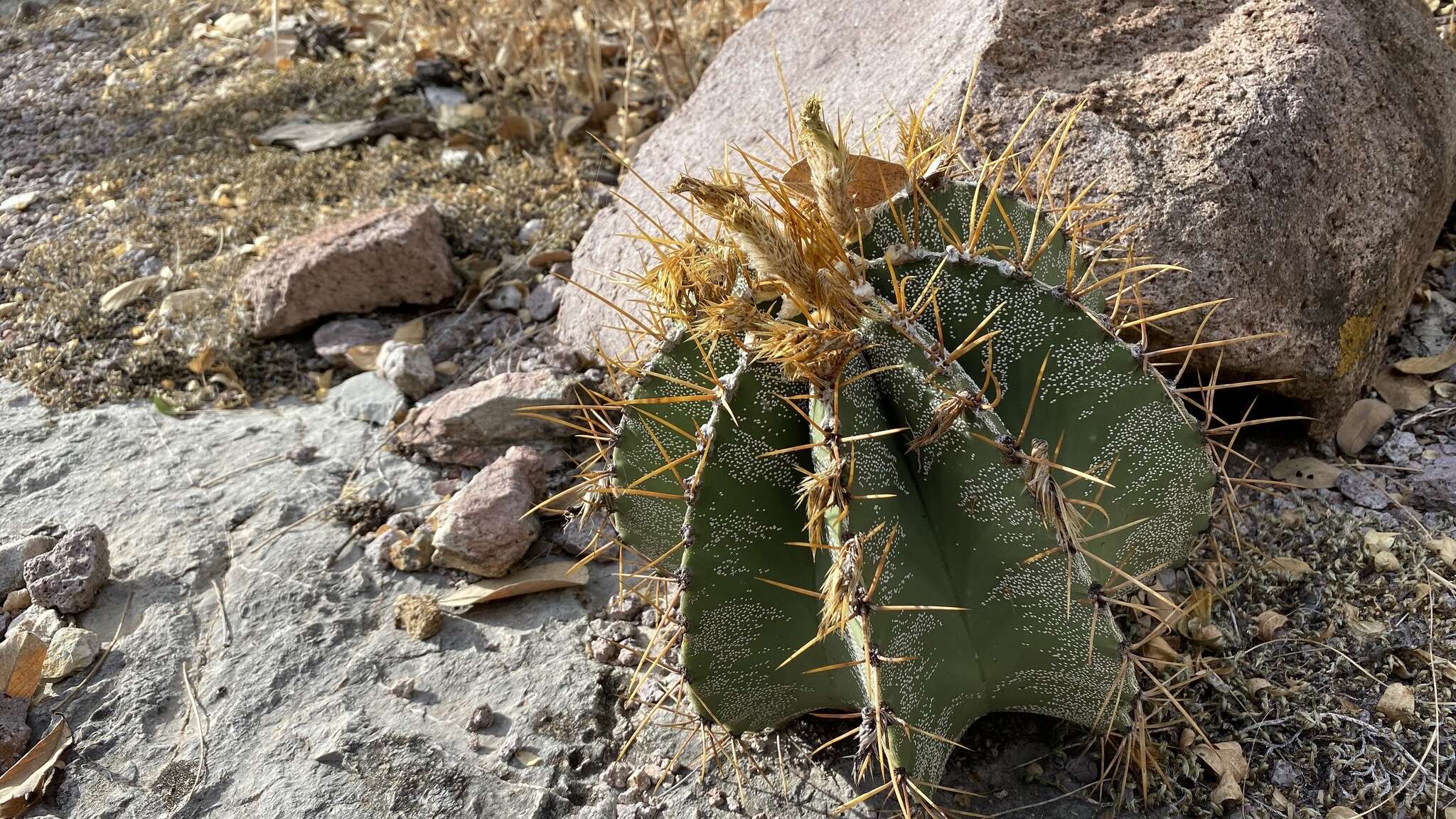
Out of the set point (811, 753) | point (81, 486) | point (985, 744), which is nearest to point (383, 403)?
point (81, 486)

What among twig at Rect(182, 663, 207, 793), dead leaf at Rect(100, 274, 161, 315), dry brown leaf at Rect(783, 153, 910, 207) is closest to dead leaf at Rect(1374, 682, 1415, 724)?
dry brown leaf at Rect(783, 153, 910, 207)

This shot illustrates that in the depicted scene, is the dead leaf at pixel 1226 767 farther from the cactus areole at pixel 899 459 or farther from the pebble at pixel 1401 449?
the pebble at pixel 1401 449

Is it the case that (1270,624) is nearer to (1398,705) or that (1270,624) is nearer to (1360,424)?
(1398,705)

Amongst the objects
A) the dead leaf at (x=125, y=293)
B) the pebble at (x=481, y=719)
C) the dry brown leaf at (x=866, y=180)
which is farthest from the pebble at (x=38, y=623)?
the dry brown leaf at (x=866, y=180)

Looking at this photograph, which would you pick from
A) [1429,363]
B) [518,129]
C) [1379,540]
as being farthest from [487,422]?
[1429,363]

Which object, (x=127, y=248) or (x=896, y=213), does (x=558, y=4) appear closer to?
(x=127, y=248)

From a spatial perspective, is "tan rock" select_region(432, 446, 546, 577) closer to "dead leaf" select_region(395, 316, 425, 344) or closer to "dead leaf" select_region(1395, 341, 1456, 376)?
"dead leaf" select_region(395, 316, 425, 344)
